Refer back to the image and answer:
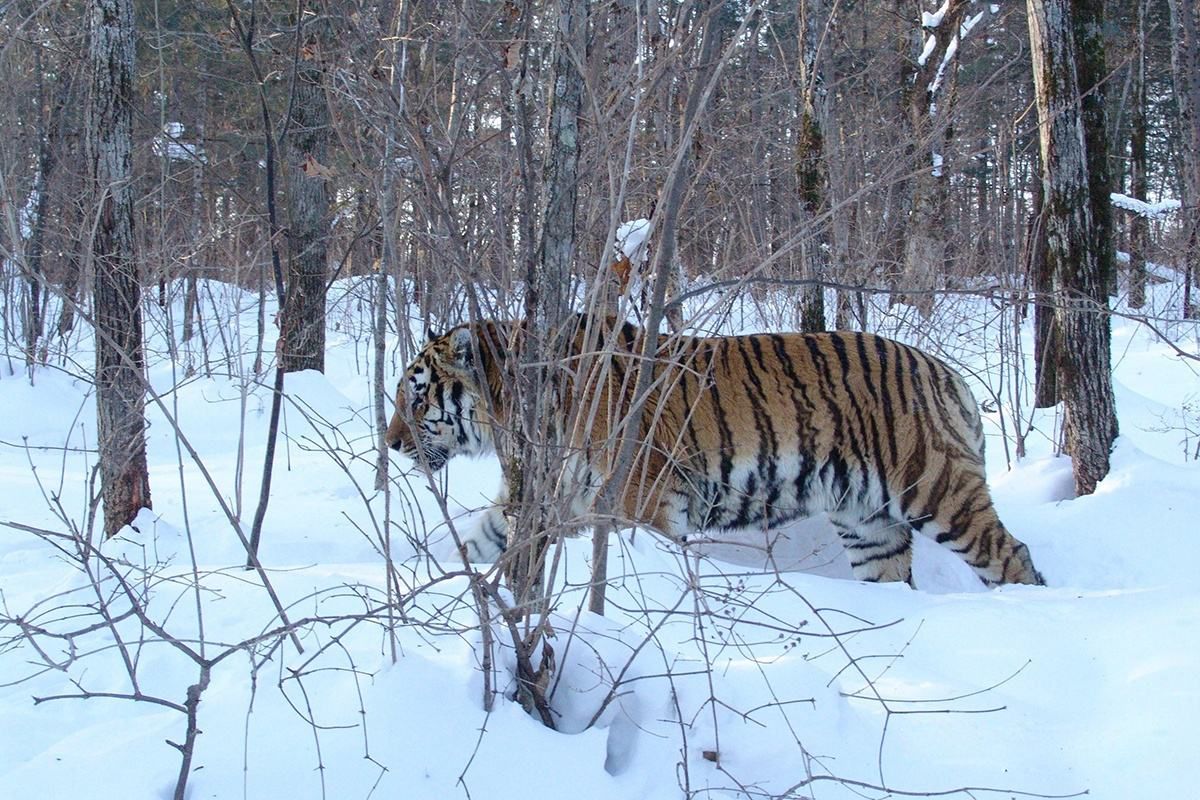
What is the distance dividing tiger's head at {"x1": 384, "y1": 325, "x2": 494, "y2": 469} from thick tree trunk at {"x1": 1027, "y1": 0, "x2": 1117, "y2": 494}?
310cm

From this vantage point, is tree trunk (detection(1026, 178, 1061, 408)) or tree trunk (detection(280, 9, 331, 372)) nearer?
tree trunk (detection(1026, 178, 1061, 408))

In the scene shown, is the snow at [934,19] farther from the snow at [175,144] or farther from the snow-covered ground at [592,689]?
the snow-covered ground at [592,689]

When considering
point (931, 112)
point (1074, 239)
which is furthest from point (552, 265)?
point (931, 112)

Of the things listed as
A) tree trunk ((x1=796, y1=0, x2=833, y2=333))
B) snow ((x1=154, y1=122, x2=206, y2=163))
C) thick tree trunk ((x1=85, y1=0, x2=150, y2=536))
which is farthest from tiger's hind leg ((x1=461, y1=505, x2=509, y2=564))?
tree trunk ((x1=796, y1=0, x2=833, y2=333))

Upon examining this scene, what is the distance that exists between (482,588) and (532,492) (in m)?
0.35

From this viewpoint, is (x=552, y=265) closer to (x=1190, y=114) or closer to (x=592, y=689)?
(x=592, y=689)

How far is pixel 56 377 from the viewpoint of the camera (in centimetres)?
1013

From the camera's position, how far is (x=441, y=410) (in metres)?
4.89

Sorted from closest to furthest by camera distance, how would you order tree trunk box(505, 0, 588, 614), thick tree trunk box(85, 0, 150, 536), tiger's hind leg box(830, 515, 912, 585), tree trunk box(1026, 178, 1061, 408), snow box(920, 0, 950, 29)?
tree trunk box(505, 0, 588, 614), thick tree trunk box(85, 0, 150, 536), tiger's hind leg box(830, 515, 912, 585), tree trunk box(1026, 178, 1061, 408), snow box(920, 0, 950, 29)

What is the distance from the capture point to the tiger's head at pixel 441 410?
4.67 meters

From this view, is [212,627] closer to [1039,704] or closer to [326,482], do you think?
[1039,704]

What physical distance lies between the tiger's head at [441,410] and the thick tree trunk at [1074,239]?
310cm

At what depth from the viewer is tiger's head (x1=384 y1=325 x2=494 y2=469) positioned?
4668mm

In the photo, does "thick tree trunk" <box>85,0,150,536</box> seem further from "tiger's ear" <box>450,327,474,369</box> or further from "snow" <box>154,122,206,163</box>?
"tiger's ear" <box>450,327,474,369</box>
